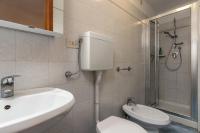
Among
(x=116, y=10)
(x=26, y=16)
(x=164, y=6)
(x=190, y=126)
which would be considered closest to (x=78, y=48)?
(x=26, y=16)

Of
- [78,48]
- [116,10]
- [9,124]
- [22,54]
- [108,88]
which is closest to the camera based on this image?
[9,124]

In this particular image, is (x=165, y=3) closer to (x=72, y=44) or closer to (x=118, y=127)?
(x=72, y=44)

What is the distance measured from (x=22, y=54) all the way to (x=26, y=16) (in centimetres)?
25

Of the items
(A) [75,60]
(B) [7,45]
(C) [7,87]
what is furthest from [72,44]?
(C) [7,87]

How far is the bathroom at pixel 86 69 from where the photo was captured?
756 mm

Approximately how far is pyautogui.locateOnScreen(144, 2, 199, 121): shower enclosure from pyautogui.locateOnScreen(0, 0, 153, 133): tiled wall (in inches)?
16.0

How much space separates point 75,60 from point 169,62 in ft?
7.40

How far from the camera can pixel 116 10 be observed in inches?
67.1

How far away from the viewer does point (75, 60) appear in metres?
1.19

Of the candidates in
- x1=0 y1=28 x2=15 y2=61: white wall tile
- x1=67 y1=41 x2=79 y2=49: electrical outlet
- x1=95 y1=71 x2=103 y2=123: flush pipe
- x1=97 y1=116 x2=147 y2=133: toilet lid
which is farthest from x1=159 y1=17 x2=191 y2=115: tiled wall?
x1=0 y1=28 x2=15 y2=61: white wall tile

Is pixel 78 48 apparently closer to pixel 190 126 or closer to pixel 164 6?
pixel 190 126

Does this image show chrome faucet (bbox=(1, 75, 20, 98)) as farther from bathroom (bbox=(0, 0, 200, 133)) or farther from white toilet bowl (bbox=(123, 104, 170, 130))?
white toilet bowl (bbox=(123, 104, 170, 130))

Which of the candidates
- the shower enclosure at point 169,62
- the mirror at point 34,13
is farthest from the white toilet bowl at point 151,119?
the mirror at point 34,13

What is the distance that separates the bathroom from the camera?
0.76 m
